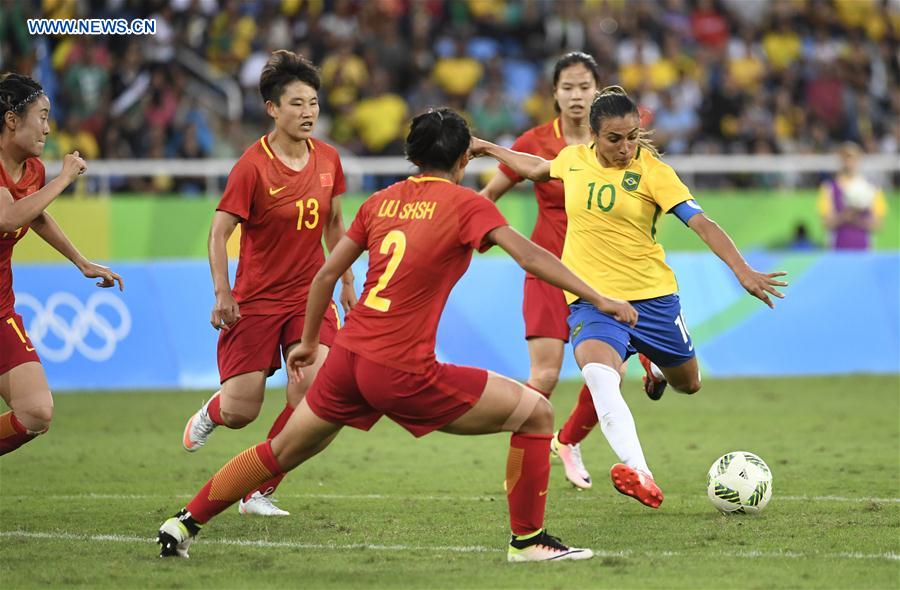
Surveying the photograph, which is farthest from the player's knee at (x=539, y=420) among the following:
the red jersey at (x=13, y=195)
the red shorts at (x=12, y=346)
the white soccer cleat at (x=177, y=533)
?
the red jersey at (x=13, y=195)

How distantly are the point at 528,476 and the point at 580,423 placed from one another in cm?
285

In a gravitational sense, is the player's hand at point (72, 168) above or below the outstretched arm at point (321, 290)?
above

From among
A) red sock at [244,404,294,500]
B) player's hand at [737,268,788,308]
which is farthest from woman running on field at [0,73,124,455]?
player's hand at [737,268,788,308]

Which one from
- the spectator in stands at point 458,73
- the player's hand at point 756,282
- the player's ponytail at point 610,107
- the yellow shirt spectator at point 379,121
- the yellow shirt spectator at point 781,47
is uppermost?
the yellow shirt spectator at point 781,47

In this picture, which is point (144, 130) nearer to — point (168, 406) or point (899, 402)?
point (168, 406)

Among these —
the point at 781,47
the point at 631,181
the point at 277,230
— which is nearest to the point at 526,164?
the point at 631,181

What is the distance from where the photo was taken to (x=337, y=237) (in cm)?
868

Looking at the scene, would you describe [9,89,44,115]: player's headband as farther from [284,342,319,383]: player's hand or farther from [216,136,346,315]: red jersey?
[284,342,319,383]: player's hand

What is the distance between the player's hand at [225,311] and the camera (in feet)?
26.0

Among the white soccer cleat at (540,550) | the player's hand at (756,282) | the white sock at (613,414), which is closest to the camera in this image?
the white soccer cleat at (540,550)

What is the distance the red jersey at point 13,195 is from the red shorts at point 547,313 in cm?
333

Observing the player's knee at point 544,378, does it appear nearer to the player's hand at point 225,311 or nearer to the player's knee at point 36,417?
the player's hand at point 225,311

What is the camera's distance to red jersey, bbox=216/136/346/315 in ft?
27.1

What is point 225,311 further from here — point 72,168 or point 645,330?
point 645,330
